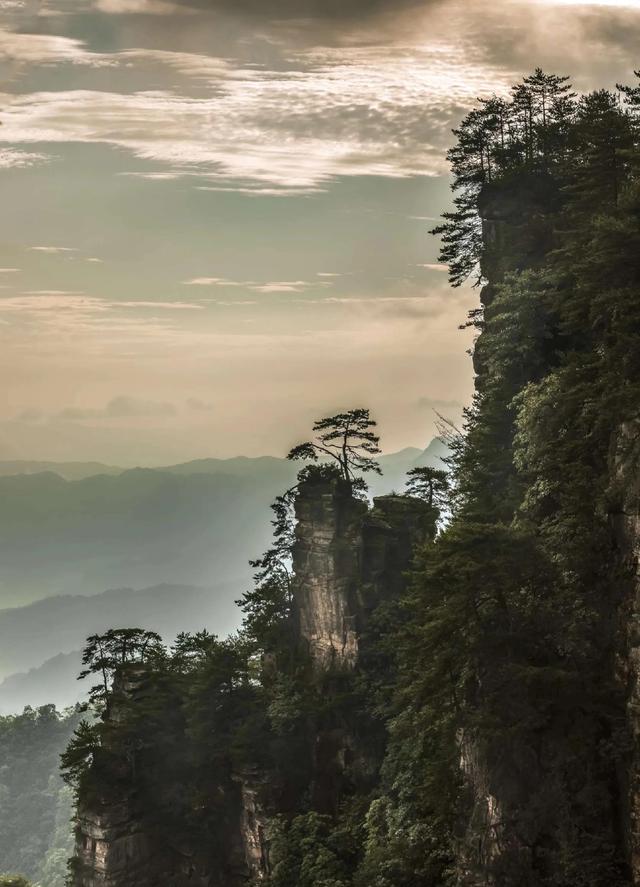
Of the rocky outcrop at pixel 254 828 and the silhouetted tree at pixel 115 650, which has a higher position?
the silhouetted tree at pixel 115 650

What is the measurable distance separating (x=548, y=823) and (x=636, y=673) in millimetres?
4782

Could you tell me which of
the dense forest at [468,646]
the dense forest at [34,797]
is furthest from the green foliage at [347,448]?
the dense forest at [34,797]

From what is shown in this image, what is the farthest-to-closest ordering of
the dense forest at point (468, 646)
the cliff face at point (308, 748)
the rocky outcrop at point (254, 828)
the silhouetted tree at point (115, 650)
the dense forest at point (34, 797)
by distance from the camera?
the dense forest at point (34, 797) → the silhouetted tree at point (115, 650) → the cliff face at point (308, 748) → the rocky outcrop at point (254, 828) → the dense forest at point (468, 646)

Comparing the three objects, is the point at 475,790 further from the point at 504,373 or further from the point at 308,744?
the point at 308,744

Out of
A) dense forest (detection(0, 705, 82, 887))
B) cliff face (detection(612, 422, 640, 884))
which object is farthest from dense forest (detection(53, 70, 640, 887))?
dense forest (detection(0, 705, 82, 887))

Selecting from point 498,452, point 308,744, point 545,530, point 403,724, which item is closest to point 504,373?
point 498,452

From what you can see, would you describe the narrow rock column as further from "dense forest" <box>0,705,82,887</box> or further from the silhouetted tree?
"dense forest" <box>0,705,82,887</box>

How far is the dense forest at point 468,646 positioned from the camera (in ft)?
89.6

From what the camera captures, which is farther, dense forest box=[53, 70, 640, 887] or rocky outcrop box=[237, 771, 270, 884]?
rocky outcrop box=[237, 771, 270, 884]

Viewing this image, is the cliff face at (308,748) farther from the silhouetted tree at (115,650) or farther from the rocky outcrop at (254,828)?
the silhouetted tree at (115,650)

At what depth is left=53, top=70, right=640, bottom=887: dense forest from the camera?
89.6 feet

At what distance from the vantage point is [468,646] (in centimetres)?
2870

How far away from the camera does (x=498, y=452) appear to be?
125 feet

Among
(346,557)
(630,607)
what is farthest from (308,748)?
(630,607)
